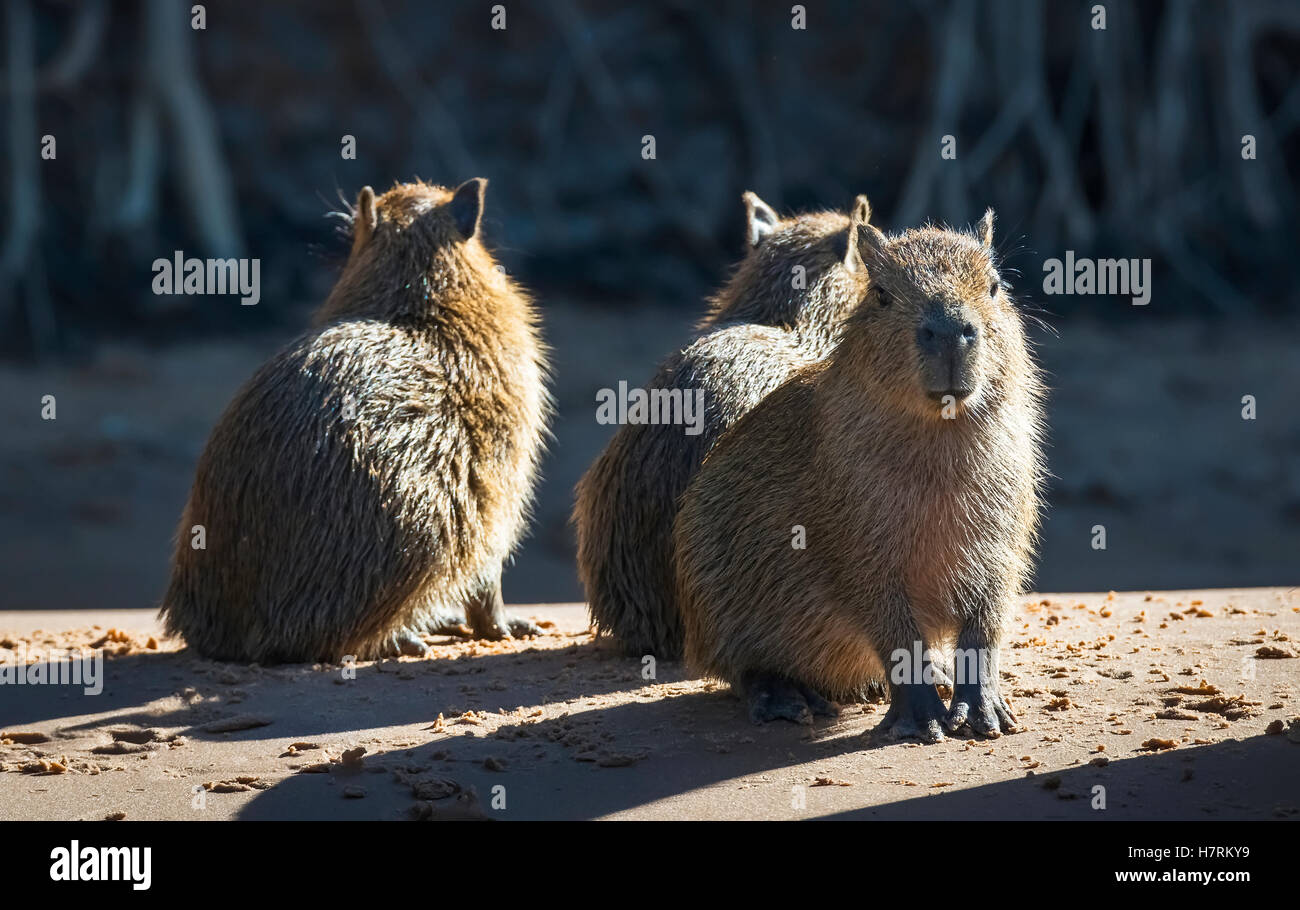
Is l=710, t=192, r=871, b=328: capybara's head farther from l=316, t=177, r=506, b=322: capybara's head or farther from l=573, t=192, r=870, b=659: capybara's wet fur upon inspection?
l=316, t=177, r=506, b=322: capybara's head

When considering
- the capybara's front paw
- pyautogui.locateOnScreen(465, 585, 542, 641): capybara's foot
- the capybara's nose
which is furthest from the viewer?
the capybara's front paw

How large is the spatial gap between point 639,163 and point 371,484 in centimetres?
987

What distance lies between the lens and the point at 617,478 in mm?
5828

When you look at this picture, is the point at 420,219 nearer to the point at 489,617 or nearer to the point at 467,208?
the point at 467,208

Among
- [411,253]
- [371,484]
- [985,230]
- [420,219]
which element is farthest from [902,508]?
[420,219]

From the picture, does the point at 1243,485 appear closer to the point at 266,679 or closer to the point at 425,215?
the point at 425,215

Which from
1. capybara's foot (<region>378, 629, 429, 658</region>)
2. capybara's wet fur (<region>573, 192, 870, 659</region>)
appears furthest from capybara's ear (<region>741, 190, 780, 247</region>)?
capybara's foot (<region>378, 629, 429, 658</region>)

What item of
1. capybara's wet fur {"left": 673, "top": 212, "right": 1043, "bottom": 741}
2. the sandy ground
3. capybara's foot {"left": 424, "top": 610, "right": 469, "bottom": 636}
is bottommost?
the sandy ground

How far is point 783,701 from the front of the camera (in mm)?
4863

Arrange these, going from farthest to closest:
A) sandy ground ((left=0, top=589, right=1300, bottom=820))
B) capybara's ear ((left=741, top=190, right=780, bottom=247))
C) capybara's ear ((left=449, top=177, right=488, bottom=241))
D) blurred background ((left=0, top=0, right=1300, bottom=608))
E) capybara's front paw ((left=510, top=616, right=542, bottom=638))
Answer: blurred background ((left=0, top=0, right=1300, bottom=608)) < capybara's ear ((left=741, top=190, right=780, bottom=247)) < capybara's ear ((left=449, top=177, right=488, bottom=241)) < capybara's front paw ((left=510, top=616, right=542, bottom=638)) < sandy ground ((left=0, top=589, right=1300, bottom=820))

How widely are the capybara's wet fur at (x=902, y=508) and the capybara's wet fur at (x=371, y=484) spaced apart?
1.38 m

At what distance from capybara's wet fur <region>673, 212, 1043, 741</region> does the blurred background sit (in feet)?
24.7

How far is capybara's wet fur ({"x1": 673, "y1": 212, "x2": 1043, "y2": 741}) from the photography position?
454 centimetres

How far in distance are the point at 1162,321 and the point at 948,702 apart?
10.0 metres
